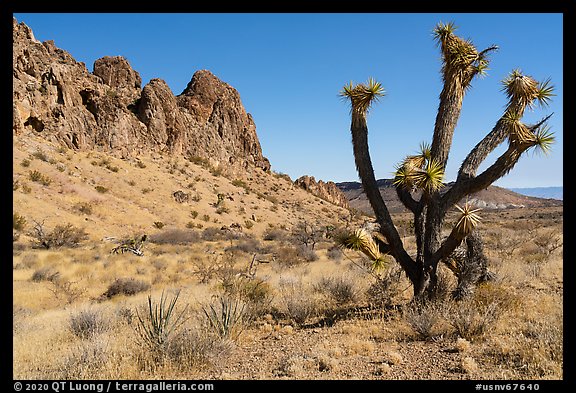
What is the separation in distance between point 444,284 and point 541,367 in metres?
2.98

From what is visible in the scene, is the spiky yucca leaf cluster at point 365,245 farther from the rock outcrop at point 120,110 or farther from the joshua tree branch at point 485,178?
the rock outcrop at point 120,110

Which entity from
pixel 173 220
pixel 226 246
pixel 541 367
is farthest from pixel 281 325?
pixel 173 220

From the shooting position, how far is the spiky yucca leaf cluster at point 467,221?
5984 millimetres

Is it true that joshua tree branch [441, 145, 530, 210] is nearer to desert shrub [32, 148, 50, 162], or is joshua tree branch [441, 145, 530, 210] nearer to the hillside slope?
the hillside slope

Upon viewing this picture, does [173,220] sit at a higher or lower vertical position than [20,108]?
lower

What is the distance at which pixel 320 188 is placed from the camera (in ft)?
190

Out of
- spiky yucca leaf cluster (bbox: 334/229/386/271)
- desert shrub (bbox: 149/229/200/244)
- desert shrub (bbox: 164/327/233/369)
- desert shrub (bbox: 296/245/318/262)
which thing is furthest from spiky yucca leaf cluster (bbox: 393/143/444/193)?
desert shrub (bbox: 149/229/200/244)

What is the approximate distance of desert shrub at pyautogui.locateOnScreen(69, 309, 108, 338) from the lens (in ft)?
22.5

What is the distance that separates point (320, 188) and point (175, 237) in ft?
121

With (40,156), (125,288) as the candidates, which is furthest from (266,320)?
(40,156)

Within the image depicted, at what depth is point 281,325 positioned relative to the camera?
724 cm

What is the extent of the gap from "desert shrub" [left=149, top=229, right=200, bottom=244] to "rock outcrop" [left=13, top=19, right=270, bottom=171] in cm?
1490

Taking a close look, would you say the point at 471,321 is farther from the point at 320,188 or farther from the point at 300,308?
the point at 320,188

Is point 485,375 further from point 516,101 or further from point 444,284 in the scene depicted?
point 516,101
